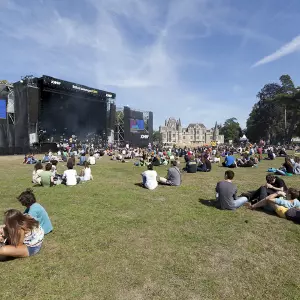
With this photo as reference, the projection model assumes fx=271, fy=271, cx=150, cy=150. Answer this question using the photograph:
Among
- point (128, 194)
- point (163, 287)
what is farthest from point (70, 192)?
point (163, 287)

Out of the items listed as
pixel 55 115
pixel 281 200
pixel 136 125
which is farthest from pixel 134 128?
pixel 281 200

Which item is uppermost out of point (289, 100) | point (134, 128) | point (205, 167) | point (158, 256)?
point (289, 100)

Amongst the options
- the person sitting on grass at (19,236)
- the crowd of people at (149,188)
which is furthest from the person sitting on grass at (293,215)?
the person sitting on grass at (19,236)

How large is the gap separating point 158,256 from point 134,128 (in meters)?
44.9

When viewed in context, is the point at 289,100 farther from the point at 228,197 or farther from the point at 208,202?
the point at 228,197

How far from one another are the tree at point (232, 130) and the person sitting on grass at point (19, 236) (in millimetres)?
123245

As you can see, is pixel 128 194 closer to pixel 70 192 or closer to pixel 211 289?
pixel 70 192

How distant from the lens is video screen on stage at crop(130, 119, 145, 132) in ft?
159

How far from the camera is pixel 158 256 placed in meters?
4.61

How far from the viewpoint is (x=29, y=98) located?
1233 inches

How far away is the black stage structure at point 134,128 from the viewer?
47.8m

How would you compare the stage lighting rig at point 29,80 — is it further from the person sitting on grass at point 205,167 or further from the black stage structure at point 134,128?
the person sitting on grass at point 205,167

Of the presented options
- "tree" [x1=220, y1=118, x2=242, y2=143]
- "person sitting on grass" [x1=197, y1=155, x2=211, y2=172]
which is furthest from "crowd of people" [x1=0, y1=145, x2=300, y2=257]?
"tree" [x1=220, y1=118, x2=242, y2=143]

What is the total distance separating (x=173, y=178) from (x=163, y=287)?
756 cm
